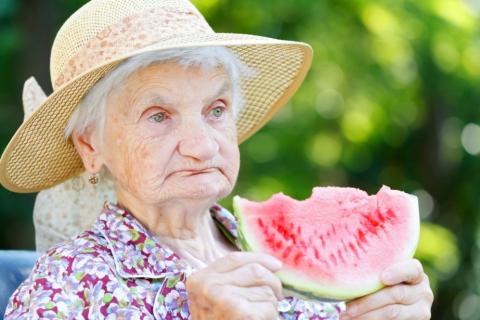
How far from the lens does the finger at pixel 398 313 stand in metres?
2.35

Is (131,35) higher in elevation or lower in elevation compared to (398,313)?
higher

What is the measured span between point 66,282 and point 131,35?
654 millimetres

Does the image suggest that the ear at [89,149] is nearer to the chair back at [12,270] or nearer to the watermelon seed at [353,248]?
the chair back at [12,270]

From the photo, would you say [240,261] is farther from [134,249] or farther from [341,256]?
[134,249]

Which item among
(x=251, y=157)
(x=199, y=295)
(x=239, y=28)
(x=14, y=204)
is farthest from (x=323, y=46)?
(x=199, y=295)

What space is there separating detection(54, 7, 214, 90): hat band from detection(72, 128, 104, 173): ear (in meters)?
0.17

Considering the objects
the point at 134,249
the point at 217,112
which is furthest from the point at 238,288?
the point at 217,112

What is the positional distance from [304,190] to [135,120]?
644 centimetres

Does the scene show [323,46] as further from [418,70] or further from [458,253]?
[458,253]

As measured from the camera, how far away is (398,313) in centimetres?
237

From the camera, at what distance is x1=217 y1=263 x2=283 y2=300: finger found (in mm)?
2162

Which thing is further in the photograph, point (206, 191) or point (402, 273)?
point (206, 191)

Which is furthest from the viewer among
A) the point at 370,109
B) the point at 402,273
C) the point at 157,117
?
the point at 370,109

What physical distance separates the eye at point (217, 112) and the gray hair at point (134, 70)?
108mm
